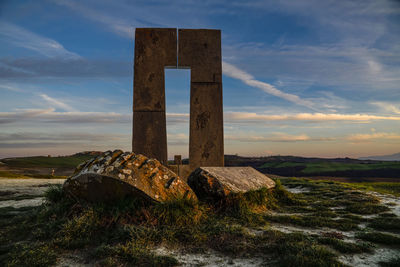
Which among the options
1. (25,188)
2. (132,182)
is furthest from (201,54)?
(25,188)

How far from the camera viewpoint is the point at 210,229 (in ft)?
14.5

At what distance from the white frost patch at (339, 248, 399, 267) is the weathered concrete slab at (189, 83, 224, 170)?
6.56 m

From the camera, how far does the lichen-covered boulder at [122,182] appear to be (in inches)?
186

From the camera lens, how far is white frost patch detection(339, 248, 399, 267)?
3235 millimetres

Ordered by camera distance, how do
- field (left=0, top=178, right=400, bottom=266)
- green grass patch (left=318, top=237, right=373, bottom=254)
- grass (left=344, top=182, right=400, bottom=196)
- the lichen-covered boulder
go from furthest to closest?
grass (left=344, top=182, right=400, bottom=196)
the lichen-covered boulder
green grass patch (left=318, top=237, right=373, bottom=254)
field (left=0, top=178, right=400, bottom=266)

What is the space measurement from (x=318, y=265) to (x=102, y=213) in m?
3.61

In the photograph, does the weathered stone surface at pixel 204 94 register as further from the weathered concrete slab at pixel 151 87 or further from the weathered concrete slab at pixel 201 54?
the weathered concrete slab at pixel 151 87

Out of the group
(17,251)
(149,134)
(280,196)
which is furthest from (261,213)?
(149,134)

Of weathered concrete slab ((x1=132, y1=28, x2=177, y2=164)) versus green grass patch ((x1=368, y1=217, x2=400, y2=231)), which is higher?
weathered concrete slab ((x1=132, y1=28, x2=177, y2=164))

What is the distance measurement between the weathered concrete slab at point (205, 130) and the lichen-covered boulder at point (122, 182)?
4.49 metres

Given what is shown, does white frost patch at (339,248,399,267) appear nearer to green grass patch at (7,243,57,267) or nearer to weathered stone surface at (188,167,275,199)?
weathered stone surface at (188,167,275,199)

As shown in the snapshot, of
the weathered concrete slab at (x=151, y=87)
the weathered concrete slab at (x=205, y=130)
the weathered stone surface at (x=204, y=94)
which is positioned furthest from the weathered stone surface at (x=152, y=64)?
the weathered concrete slab at (x=205, y=130)

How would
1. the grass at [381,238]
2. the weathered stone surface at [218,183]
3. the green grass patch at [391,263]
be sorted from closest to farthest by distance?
the green grass patch at [391,263] → the grass at [381,238] → the weathered stone surface at [218,183]

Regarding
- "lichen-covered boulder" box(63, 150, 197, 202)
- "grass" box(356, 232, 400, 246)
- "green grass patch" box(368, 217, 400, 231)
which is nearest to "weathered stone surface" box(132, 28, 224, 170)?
"lichen-covered boulder" box(63, 150, 197, 202)
